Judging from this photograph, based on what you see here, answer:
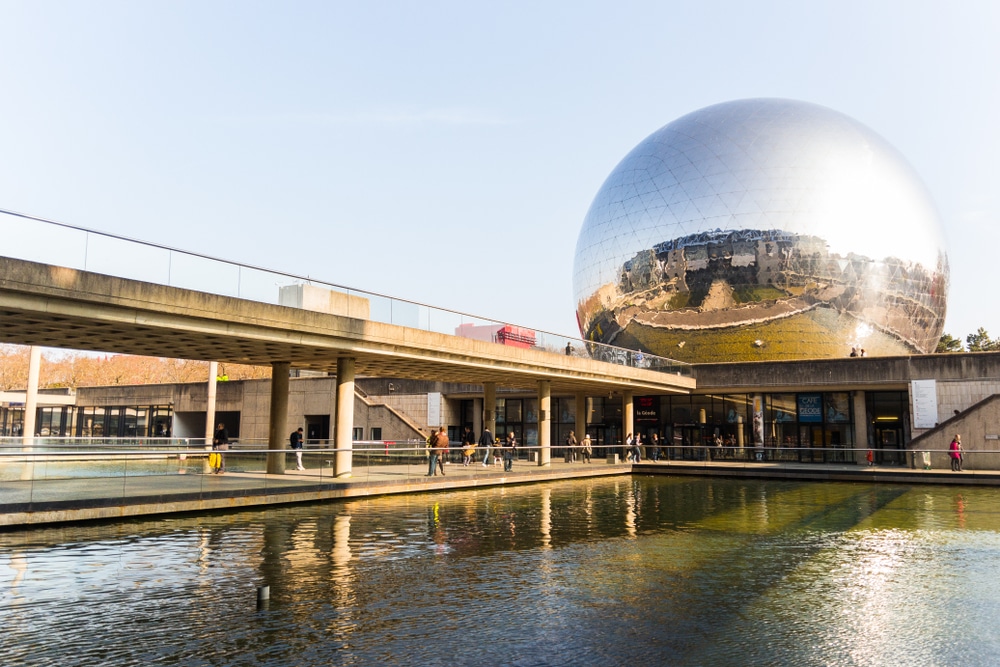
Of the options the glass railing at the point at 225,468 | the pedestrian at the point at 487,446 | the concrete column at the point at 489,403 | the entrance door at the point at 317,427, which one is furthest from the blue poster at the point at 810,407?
the entrance door at the point at 317,427

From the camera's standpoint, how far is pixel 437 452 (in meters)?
25.8

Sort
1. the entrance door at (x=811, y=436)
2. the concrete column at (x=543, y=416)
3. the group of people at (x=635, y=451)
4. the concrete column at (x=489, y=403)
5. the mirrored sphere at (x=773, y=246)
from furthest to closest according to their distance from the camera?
the mirrored sphere at (x=773, y=246), the entrance door at (x=811, y=436), the group of people at (x=635, y=451), the concrete column at (x=489, y=403), the concrete column at (x=543, y=416)

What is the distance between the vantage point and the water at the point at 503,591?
7012mm

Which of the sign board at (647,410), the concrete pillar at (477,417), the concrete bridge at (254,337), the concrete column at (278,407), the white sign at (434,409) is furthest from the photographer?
the concrete pillar at (477,417)

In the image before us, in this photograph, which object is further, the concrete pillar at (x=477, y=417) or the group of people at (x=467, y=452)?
the concrete pillar at (x=477, y=417)

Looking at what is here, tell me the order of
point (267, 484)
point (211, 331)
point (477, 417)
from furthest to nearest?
point (477, 417)
point (267, 484)
point (211, 331)

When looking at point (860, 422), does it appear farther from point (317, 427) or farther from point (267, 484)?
point (267, 484)

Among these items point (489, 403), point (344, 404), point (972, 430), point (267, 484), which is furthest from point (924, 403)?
point (267, 484)

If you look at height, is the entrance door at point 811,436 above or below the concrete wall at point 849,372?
below

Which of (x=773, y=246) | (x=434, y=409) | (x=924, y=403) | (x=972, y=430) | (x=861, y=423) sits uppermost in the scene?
(x=773, y=246)

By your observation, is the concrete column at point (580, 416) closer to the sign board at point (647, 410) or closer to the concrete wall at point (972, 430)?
the sign board at point (647, 410)

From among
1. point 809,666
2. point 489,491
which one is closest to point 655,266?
point 489,491

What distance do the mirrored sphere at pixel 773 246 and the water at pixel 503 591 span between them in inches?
1251

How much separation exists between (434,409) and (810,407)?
23276 mm
